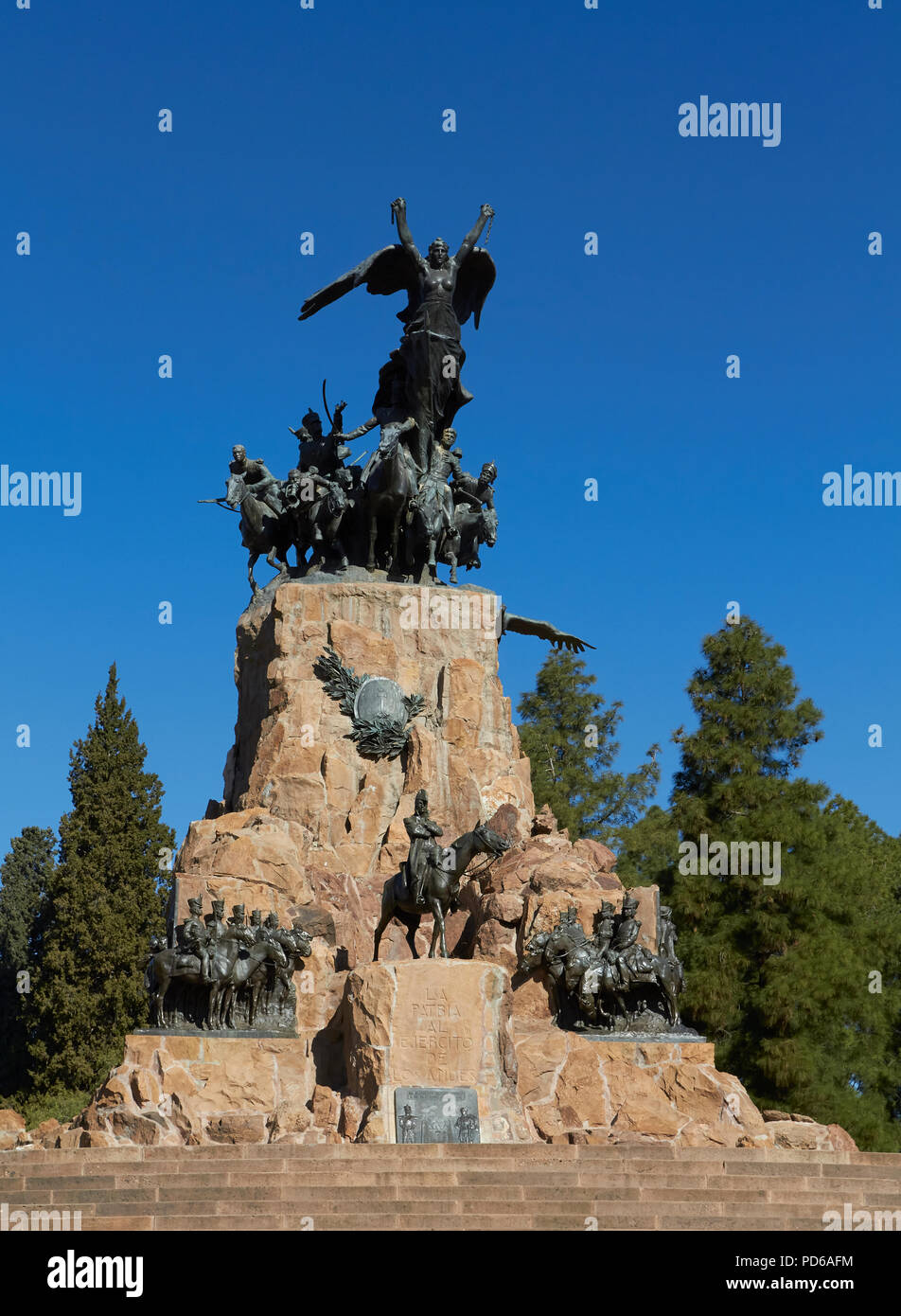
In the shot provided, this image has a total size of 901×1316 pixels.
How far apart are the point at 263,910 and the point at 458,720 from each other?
5.05m

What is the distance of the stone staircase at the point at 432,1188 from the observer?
53.6ft

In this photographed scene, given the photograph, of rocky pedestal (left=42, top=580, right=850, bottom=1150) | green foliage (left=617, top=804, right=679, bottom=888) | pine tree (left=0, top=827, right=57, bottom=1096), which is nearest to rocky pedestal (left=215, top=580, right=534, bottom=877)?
rocky pedestal (left=42, top=580, right=850, bottom=1150)

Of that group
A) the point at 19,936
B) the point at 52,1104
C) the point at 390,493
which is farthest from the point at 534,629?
the point at 19,936

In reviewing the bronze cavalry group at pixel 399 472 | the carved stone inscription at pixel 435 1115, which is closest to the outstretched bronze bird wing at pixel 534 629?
the bronze cavalry group at pixel 399 472

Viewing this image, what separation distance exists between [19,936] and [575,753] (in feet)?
57.9

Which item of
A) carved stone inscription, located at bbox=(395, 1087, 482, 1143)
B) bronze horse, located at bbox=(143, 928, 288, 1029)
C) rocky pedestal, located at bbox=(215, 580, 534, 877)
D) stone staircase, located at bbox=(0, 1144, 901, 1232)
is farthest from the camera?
rocky pedestal, located at bbox=(215, 580, 534, 877)

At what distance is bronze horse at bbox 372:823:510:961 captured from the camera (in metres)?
22.0

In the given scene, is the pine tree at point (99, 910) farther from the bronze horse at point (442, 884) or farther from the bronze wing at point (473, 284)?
the bronze horse at point (442, 884)

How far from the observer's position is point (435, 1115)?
67.4 ft

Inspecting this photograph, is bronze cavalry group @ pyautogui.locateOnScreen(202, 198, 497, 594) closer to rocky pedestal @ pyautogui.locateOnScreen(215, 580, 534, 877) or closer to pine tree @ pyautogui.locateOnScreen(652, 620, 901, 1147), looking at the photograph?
rocky pedestal @ pyautogui.locateOnScreen(215, 580, 534, 877)

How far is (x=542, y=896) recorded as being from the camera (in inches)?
946

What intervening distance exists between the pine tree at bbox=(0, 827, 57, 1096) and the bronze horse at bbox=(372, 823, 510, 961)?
19557 millimetres

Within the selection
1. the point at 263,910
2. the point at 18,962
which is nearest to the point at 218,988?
the point at 263,910

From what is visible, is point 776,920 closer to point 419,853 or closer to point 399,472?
point 399,472
